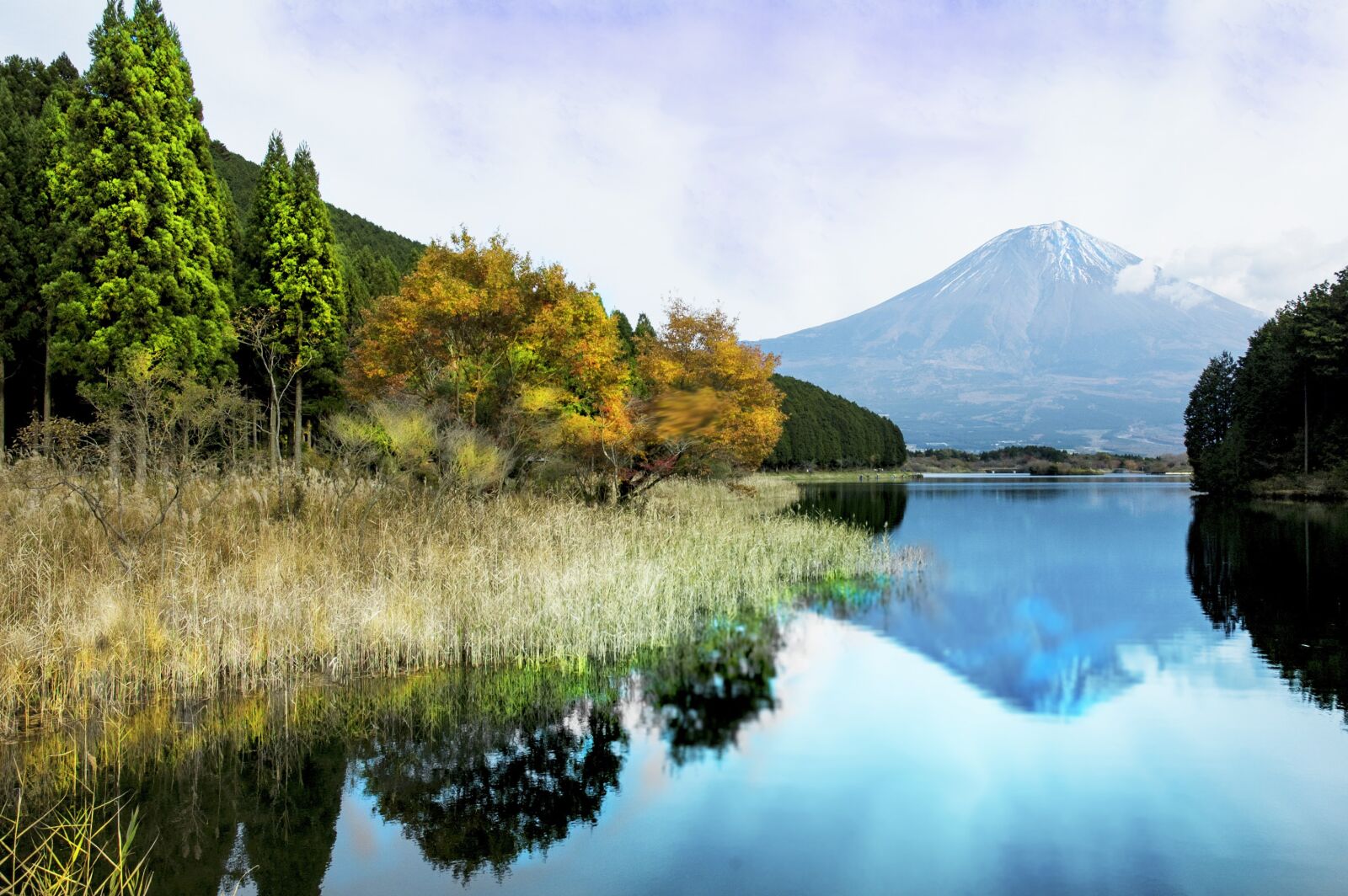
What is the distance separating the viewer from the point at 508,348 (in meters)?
17.9

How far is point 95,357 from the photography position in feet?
76.3

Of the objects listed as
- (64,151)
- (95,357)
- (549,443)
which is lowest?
(549,443)

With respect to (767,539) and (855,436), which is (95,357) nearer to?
(767,539)

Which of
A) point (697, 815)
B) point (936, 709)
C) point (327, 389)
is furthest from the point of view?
point (327, 389)

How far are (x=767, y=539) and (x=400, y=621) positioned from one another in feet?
32.6

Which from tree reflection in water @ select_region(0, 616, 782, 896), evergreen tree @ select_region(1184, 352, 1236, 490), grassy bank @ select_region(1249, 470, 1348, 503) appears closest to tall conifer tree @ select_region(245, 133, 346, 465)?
tree reflection in water @ select_region(0, 616, 782, 896)

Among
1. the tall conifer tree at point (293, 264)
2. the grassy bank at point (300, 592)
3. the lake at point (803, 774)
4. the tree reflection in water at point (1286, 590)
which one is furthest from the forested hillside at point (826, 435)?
the lake at point (803, 774)

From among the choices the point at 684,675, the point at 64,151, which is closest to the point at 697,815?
the point at 684,675

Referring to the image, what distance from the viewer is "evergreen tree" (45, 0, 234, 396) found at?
23219 millimetres

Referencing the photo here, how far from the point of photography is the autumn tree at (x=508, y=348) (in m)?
17.5

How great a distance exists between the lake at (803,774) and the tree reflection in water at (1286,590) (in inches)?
4.0

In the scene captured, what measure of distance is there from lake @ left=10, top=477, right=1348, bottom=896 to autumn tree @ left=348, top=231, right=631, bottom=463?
308 inches

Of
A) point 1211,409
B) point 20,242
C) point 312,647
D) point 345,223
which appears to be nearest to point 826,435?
point 1211,409

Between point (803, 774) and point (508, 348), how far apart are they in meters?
13.1
